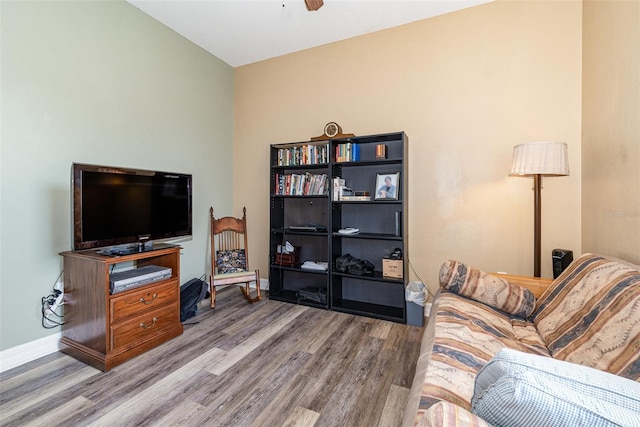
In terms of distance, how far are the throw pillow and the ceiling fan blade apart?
2523 millimetres

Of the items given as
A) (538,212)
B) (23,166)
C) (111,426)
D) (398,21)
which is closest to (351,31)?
(398,21)

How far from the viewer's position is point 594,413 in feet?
1.56

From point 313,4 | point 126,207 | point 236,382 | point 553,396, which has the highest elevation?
point 313,4

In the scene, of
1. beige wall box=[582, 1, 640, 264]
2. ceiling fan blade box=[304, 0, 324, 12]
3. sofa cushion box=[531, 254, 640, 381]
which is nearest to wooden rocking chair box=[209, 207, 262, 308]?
ceiling fan blade box=[304, 0, 324, 12]

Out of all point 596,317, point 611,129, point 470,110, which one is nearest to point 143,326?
point 596,317

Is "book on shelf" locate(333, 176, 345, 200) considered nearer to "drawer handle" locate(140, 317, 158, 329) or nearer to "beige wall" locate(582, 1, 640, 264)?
"drawer handle" locate(140, 317, 158, 329)

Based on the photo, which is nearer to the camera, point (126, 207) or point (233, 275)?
point (126, 207)

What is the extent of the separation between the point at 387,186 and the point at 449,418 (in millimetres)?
2285

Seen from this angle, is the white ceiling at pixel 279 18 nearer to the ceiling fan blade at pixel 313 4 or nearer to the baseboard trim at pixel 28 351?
the ceiling fan blade at pixel 313 4

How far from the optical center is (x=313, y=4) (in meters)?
2.38

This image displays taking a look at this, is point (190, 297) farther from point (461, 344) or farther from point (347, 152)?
point (461, 344)

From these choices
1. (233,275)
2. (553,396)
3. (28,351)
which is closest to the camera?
(553,396)

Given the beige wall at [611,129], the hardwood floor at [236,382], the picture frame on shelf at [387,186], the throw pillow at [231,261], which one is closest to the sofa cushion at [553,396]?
the hardwood floor at [236,382]

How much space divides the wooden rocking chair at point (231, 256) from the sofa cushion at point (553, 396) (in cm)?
262
